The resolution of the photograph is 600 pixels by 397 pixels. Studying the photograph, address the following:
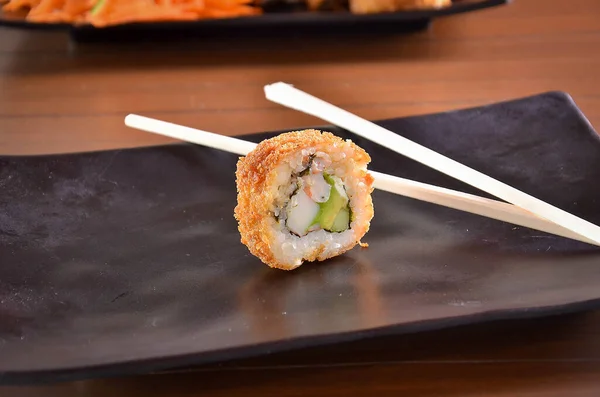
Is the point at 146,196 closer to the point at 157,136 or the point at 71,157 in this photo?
the point at 71,157

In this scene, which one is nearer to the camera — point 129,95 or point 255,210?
point 255,210

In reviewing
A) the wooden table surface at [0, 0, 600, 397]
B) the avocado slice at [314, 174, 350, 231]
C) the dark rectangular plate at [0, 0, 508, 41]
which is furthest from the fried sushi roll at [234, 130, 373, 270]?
the dark rectangular plate at [0, 0, 508, 41]

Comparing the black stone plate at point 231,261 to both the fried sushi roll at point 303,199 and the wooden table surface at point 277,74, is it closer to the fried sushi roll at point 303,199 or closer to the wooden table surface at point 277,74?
the fried sushi roll at point 303,199

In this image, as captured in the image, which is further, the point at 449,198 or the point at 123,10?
the point at 123,10

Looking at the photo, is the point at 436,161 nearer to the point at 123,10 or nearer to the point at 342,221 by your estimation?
the point at 342,221

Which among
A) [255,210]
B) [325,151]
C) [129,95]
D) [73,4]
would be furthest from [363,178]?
[73,4]

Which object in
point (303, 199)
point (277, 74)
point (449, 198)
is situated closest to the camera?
point (303, 199)

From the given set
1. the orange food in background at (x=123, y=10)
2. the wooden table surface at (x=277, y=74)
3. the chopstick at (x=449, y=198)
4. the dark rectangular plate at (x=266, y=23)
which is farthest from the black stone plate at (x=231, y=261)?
the orange food in background at (x=123, y=10)

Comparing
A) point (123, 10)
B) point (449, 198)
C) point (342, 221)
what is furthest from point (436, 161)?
point (123, 10)
